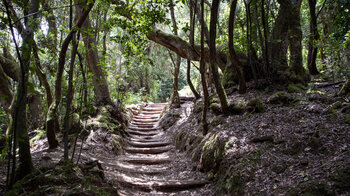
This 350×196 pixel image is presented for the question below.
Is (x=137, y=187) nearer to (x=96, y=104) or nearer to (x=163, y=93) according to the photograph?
(x=96, y=104)

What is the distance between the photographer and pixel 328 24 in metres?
10.3

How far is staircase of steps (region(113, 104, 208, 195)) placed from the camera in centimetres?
455

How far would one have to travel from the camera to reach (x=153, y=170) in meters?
6.02

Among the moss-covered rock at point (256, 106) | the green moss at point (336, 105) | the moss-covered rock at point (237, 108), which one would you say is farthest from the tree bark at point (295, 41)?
the green moss at point (336, 105)

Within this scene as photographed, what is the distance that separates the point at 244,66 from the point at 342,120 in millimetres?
4765

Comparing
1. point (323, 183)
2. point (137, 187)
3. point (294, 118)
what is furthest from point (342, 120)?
point (137, 187)

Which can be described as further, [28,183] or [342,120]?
[342,120]

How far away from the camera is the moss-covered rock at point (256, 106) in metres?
5.64

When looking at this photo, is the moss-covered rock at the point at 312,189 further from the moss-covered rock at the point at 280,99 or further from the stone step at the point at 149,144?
the stone step at the point at 149,144

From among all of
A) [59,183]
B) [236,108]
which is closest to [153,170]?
[236,108]

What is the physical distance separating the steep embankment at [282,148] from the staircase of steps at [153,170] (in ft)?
A: 1.50

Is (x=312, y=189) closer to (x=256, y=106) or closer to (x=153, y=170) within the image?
(x=256, y=106)

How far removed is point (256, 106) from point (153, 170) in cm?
334

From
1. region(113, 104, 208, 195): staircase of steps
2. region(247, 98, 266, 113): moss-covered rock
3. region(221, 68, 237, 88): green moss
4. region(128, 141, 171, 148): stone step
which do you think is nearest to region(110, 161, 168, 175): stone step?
region(113, 104, 208, 195): staircase of steps
